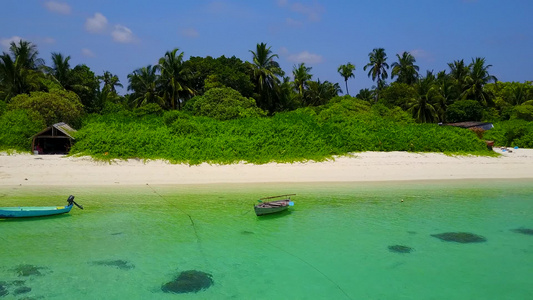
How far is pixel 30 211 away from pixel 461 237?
1323 cm

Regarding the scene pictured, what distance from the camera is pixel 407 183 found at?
20.4m

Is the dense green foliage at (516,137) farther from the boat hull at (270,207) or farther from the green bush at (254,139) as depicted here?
the boat hull at (270,207)

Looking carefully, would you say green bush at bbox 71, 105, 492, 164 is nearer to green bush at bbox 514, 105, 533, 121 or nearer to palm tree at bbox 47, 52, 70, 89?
palm tree at bbox 47, 52, 70, 89

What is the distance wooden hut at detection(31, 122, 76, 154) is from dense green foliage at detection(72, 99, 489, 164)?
0.80 meters

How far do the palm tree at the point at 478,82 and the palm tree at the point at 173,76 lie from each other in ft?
126

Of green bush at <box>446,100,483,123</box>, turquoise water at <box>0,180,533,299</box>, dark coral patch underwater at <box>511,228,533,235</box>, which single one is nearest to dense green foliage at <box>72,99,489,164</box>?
turquoise water at <box>0,180,533,299</box>

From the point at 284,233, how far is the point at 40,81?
105ft

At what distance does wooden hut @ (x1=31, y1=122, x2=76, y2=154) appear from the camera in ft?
75.5

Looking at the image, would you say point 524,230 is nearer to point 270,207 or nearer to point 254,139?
point 270,207

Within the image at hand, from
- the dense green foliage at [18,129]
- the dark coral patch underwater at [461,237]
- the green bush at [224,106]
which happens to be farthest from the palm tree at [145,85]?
the dark coral patch underwater at [461,237]

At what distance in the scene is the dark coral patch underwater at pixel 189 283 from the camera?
8.04 meters

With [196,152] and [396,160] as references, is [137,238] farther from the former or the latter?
[396,160]

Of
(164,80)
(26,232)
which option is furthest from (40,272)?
(164,80)

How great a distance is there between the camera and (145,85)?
152 ft
